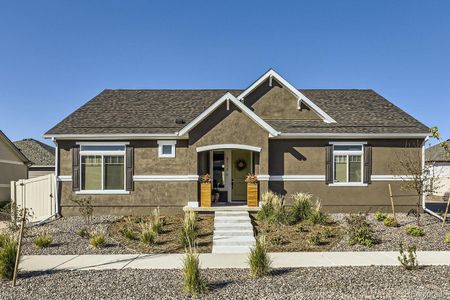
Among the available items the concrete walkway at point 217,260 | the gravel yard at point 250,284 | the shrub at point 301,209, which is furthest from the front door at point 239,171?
the gravel yard at point 250,284

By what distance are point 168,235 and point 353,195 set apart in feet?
25.5

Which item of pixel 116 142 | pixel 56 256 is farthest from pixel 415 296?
pixel 116 142

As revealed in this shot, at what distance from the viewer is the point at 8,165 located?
807 inches

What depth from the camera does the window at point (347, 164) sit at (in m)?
14.3

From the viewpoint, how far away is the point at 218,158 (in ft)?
49.8

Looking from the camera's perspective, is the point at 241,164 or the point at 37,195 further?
the point at 241,164

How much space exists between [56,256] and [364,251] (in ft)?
26.9

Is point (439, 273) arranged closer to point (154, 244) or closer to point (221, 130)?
point (154, 244)

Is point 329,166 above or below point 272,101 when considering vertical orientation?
below

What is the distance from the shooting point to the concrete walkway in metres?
8.09

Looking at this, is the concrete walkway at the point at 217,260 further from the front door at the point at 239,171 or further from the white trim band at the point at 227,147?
the front door at the point at 239,171

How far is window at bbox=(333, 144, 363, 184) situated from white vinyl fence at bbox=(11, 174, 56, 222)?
1162cm

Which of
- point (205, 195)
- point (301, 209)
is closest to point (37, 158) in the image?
point (205, 195)

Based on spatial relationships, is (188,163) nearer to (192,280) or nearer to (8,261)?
(8,261)
